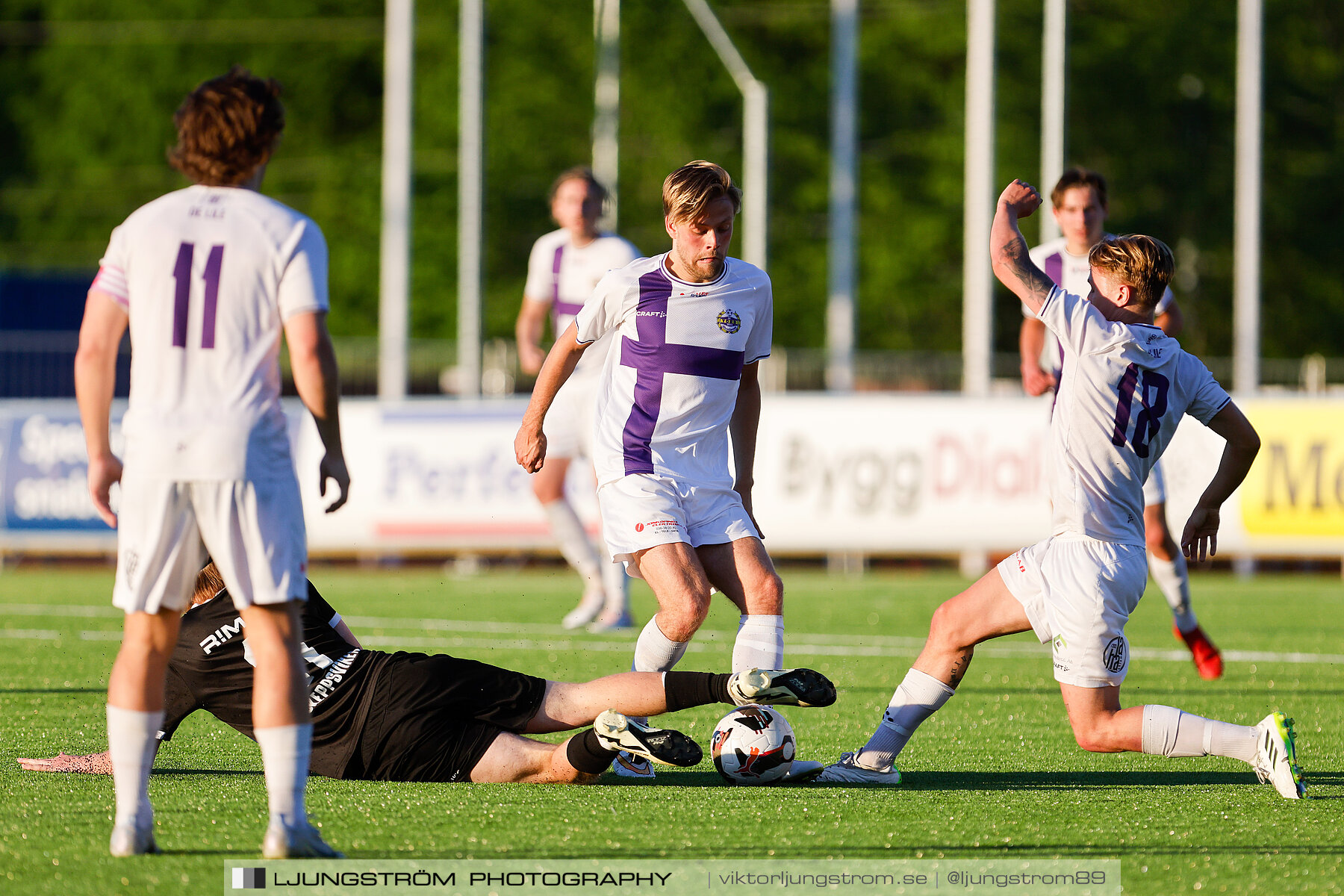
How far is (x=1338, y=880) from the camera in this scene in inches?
178

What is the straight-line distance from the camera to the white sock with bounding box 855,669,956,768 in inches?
234

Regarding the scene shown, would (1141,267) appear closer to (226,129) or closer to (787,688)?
(787,688)

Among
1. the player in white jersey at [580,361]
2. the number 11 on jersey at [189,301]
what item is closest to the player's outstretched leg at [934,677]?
the number 11 on jersey at [189,301]

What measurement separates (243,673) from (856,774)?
6.45ft

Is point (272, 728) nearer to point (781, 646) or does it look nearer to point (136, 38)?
point (781, 646)

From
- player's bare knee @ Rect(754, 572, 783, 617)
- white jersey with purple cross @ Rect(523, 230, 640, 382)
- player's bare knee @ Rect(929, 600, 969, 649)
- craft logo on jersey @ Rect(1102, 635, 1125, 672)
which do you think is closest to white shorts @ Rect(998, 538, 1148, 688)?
craft logo on jersey @ Rect(1102, 635, 1125, 672)

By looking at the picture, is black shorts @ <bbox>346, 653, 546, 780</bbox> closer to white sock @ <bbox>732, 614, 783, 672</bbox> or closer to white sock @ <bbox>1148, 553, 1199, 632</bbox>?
white sock @ <bbox>732, 614, 783, 672</bbox>

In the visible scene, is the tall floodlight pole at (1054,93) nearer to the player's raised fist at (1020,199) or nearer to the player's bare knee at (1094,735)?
the player's raised fist at (1020,199)

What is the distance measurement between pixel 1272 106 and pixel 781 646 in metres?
37.2

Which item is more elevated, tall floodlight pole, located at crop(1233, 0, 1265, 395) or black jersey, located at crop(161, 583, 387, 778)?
tall floodlight pole, located at crop(1233, 0, 1265, 395)

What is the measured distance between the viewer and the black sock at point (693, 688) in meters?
5.45

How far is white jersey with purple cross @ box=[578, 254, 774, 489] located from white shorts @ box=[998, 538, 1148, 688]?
1.12 meters

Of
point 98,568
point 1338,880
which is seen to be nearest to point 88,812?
point 1338,880

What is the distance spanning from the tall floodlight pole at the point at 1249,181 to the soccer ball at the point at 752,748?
18.0 metres
